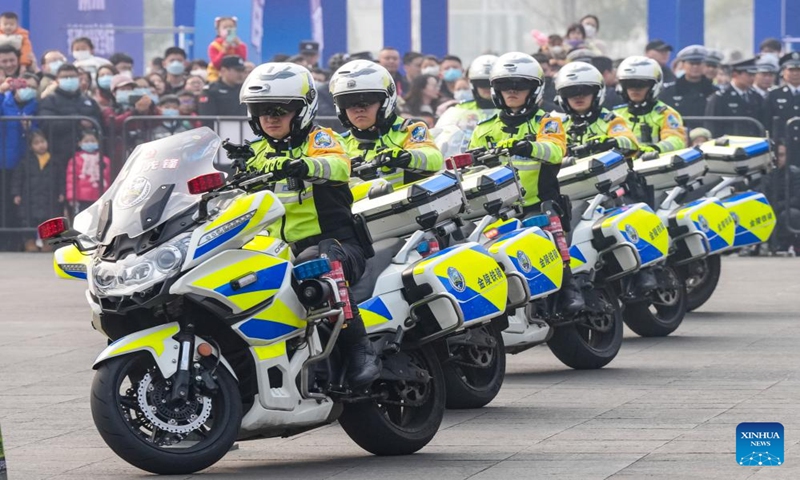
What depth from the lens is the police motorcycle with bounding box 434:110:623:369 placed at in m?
11.1

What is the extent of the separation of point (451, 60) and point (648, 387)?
1269 centimetres

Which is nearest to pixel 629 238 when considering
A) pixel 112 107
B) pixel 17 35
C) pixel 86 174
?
pixel 86 174

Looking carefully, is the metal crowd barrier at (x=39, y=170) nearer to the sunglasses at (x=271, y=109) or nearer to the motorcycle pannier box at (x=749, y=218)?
the motorcycle pannier box at (x=749, y=218)

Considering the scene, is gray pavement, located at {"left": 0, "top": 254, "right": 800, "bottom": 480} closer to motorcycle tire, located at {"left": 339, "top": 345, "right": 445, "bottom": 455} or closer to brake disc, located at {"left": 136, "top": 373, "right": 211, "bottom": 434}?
motorcycle tire, located at {"left": 339, "top": 345, "right": 445, "bottom": 455}

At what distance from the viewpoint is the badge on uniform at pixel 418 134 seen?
37.2 feet

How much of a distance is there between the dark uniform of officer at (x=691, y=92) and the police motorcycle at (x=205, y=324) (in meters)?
13.2

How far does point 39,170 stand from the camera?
21562mm

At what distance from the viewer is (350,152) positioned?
11.3 meters

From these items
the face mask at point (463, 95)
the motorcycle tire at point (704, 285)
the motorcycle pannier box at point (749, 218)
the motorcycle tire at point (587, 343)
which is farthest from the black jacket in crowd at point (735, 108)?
the motorcycle tire at point (587, 343)

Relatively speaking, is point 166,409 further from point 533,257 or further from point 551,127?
point 551,127

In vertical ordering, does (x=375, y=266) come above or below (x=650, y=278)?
above

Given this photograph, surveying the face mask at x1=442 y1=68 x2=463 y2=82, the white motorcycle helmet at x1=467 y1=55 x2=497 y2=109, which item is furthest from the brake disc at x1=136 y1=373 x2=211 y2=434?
the face mask at x1=442 y1=68 x2=463 y2=82

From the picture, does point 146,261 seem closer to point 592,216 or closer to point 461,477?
point 461,477

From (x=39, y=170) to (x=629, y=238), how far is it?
1014 cm
